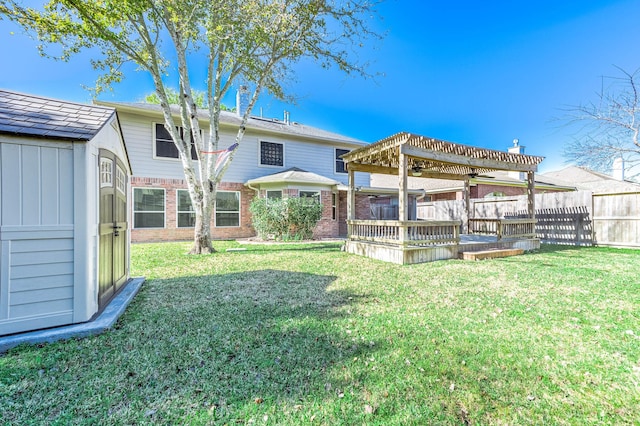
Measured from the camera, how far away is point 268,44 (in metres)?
8.31

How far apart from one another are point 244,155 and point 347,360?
12.2 m

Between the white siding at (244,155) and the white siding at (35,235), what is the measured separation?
9580mm

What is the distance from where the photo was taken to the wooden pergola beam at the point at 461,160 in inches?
270

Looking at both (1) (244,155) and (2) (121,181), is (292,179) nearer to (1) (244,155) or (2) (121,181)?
(1) (244,155)

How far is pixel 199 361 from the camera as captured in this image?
7.94ft

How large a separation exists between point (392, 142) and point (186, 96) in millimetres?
6171

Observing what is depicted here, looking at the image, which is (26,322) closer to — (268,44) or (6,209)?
(6,209)

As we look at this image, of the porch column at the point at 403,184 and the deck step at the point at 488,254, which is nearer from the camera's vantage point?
the porch column at the point at 403,184

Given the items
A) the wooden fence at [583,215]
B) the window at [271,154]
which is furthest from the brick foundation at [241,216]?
the wooden fence at [583,215]

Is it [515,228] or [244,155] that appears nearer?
[515,228]

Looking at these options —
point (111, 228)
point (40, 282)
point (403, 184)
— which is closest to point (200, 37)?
point (111, 228)

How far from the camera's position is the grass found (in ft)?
5.96

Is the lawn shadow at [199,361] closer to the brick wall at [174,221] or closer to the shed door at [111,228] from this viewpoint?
the shed door at [111,228]

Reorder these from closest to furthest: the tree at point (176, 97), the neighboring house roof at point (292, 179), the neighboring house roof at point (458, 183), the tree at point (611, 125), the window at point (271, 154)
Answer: the tree at point (611, 125) < the neighboring house roof at point (292, 179) < the window at point (271, 154) < the neighboring house roof at point (458, 183) < the tree at point (176, 97)
